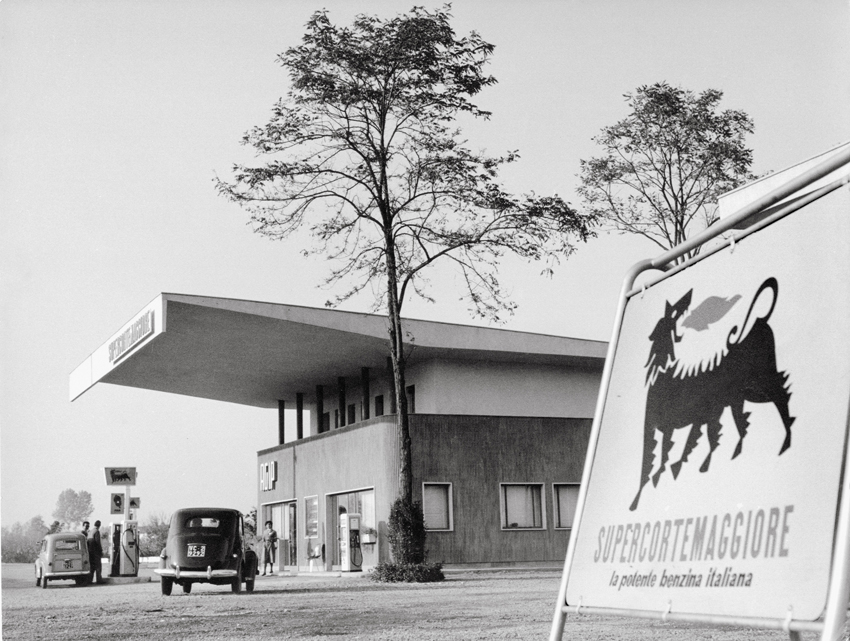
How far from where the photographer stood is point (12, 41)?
9766 millimetres

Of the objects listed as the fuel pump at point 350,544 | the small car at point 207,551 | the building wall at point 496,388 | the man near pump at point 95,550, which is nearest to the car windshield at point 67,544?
the man near pump at point 95,550

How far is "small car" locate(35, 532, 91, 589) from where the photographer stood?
25.9m

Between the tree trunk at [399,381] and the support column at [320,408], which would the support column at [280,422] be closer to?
the support column at [320,408]

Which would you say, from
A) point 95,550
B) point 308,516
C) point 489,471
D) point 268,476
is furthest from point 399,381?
point 268,476

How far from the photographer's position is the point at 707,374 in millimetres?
3473

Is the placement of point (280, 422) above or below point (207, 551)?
above

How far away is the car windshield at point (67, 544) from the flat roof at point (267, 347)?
5.83 m

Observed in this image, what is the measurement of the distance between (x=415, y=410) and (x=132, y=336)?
31.4 ft

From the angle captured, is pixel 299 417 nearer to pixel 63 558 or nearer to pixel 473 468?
pixel 473 468

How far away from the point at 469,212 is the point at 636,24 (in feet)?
44.4

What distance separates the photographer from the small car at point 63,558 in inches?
1021

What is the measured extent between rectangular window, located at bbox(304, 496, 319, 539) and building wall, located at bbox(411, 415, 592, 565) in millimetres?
5927

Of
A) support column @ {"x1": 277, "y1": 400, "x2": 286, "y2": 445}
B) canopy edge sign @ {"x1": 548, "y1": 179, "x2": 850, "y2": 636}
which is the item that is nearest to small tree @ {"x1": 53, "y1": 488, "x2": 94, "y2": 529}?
support column @ {"x1": 277, "y1": 400, "x2": 286, "y2": 445}

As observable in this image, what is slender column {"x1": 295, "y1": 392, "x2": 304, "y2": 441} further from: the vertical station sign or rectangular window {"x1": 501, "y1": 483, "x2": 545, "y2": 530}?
the vertical station sign
